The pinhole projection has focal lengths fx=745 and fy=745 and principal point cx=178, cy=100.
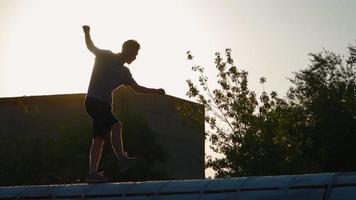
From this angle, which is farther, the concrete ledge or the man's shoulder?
the man's shoulder

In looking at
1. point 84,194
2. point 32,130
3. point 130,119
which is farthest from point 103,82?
point 32,130

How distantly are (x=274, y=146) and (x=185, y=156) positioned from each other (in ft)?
125

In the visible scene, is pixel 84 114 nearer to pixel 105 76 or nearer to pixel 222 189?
pixel 105 76

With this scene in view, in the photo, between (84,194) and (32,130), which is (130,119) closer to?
(32,130)

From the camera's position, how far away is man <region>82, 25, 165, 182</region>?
12.5m

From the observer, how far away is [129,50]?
1253cm

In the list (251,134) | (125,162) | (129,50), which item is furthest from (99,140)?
(251,134)

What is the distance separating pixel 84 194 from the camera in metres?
11.3

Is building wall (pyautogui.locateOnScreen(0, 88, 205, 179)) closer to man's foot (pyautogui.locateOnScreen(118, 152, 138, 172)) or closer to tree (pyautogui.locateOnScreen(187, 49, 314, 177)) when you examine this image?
tree (pyautogui.locateOnScreen(187, 49, 314, 177))

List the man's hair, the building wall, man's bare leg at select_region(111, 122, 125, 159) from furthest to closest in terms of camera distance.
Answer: the building wall
man's bare leg at select_region(111, 122, 125, 159)
the man's hair

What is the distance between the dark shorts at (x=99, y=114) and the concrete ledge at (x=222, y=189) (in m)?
1.26

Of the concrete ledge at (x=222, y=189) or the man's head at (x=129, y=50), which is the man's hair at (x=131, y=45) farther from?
the concrete ledge at (x=222, y=189)

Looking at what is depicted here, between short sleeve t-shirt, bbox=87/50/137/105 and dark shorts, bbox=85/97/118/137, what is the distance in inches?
3.4

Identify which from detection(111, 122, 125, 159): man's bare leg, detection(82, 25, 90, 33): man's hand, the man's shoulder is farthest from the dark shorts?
detection(82, 25, 90, 33): man's hand
